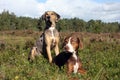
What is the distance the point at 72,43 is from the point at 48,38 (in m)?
3.12

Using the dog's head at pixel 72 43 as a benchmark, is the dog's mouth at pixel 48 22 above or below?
above

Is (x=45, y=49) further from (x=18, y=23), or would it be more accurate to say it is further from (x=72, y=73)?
(x=18, y=23)

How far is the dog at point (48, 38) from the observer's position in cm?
1338

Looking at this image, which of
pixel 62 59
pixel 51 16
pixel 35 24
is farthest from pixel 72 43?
pixel 35 24

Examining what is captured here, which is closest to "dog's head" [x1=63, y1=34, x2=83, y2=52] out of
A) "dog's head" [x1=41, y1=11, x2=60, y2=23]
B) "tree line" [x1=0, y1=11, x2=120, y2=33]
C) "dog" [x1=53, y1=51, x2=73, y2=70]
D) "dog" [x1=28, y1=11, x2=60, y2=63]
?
"dog" [x1=53, y1=51, x2=73, y2=70]

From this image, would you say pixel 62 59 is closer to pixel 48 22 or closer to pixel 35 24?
pixel 48 22

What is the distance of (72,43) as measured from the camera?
34.0 feet

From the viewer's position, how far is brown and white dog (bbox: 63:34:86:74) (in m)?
10.3

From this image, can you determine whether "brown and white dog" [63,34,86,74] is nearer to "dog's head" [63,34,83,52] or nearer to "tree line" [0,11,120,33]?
"dog's head" [63,34,83,52]

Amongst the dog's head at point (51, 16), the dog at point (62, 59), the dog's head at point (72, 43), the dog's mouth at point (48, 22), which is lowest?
the dog at point (62, 59)

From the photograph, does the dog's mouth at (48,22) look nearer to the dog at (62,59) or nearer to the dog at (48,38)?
the dog at (48,38)

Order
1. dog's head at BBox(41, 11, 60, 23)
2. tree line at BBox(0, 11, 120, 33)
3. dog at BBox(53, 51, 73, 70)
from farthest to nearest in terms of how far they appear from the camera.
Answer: tree line at BBox(0, 11, 120, 33), dog's head at BBox(41, 11, 60, 23), dog at BBox(53, 51, 73, 70)

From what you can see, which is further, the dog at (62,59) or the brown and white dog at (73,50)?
the dog at (62,59)

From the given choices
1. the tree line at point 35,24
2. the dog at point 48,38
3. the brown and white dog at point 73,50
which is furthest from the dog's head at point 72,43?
the tree line at point 35,24
